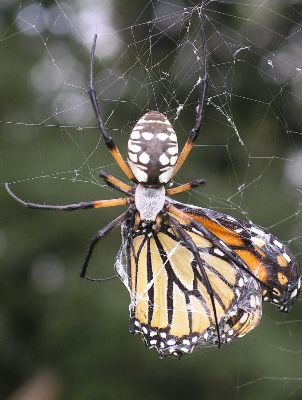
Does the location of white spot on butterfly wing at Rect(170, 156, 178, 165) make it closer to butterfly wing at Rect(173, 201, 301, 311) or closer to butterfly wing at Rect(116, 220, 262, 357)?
butterfly wing at Rect(173, 201, 301, 311)

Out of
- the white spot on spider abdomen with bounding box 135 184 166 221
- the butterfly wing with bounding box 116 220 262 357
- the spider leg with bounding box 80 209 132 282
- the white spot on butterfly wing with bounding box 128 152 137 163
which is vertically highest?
the white spot on butterfly wing with bounding box 128 152 137 163

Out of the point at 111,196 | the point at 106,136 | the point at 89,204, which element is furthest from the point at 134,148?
the point at 111,196

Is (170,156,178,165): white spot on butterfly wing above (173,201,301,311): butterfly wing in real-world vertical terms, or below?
above

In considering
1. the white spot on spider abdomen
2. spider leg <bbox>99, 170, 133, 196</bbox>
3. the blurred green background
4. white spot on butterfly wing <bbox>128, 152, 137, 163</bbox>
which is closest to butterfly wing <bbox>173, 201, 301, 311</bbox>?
the white spot on spider abdomen

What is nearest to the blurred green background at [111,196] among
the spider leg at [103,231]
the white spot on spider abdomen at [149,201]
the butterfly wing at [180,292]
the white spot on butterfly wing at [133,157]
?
the butterfly wing at [180,292]

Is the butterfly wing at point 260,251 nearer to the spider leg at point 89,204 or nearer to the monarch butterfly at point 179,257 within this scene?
the monarch butterfly at point 179,257

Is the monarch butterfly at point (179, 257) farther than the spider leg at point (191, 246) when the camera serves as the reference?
No

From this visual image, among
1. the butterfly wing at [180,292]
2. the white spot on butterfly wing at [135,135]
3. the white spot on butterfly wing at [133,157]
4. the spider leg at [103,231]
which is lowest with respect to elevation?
the butterfly wing at [180,292]
